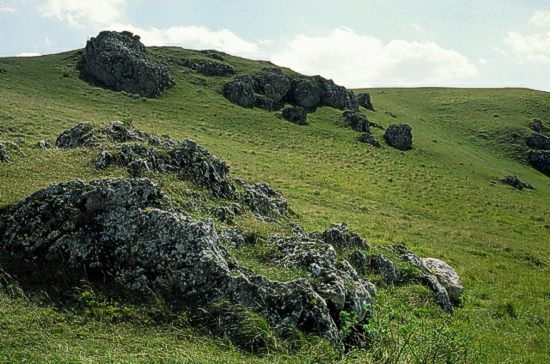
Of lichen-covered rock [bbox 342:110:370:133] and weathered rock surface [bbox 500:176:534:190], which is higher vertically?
lichen-covered rock [bbox 342:110:370:133]

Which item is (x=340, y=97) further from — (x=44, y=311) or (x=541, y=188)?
(x=44, y=311)

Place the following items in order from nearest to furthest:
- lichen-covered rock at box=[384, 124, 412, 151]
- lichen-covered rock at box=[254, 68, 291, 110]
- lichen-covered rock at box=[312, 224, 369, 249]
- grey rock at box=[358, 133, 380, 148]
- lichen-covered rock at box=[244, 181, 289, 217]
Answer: lichen-covered rock at box=[312, 224, 369, 249] → lichen-covered rock at box=[244, 181, 289, 217] → grey rock at box=[358, 133, 380, 148] → lichen-covered rock at box=[384, 124, 412, 151] → lichen-covered rock at box=[254, 68, 291, 110]

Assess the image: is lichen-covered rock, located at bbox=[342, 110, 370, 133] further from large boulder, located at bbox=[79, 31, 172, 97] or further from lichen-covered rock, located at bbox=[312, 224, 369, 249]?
lichen-covered rock, located at bbox=[312, 224, 369, 249]

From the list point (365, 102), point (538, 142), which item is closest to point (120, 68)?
point (365, 102)

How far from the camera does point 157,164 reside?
691 inches

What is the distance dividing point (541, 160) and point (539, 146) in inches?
320

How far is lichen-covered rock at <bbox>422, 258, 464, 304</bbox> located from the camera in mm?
18594

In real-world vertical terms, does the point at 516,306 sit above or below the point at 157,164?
below

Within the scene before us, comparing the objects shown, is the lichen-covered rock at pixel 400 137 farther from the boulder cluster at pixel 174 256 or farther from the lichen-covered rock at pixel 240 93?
the boulder cluster at pixel 174 256

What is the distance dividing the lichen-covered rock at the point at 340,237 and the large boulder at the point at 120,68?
68.3 m

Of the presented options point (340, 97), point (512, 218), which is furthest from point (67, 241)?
point (340, 97)

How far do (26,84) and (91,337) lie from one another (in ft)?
249

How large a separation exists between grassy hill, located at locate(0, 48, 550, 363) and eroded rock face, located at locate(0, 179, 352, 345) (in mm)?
865

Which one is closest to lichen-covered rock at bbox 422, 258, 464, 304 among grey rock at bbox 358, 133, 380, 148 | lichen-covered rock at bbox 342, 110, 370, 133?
grey rock at bbox 358, 133, 380, 148
